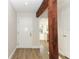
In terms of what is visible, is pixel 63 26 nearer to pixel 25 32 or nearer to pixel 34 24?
pixel 34 24

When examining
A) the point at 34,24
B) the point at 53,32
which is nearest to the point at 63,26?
the point at 53,32

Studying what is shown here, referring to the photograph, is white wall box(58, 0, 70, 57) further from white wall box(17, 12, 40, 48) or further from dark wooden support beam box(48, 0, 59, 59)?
white wall box(17, 12, 40, 48)

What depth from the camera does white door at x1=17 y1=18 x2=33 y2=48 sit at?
8539mm

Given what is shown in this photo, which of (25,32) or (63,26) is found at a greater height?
(63,26)

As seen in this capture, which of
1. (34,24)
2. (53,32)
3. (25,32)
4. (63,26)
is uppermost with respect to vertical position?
(34,24)

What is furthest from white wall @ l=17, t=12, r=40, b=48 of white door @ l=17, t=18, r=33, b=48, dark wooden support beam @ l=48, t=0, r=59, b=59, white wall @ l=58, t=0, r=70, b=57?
dark wooden support beam @ l=48, t=0, r=59, b=59

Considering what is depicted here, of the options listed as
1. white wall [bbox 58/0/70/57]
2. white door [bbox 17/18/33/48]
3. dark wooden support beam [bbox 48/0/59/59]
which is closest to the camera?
dark wooden support beam [bbox 48/0/59/59]

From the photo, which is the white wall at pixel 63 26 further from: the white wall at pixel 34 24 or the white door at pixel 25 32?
the white door at pixel 25 32

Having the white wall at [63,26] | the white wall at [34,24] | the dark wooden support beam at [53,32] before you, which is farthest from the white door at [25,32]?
the dark wooden support beam at [53,32]

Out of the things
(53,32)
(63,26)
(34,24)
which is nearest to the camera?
(53,32)

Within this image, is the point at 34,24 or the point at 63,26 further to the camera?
the point at 34,24

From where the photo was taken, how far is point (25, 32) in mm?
8602
